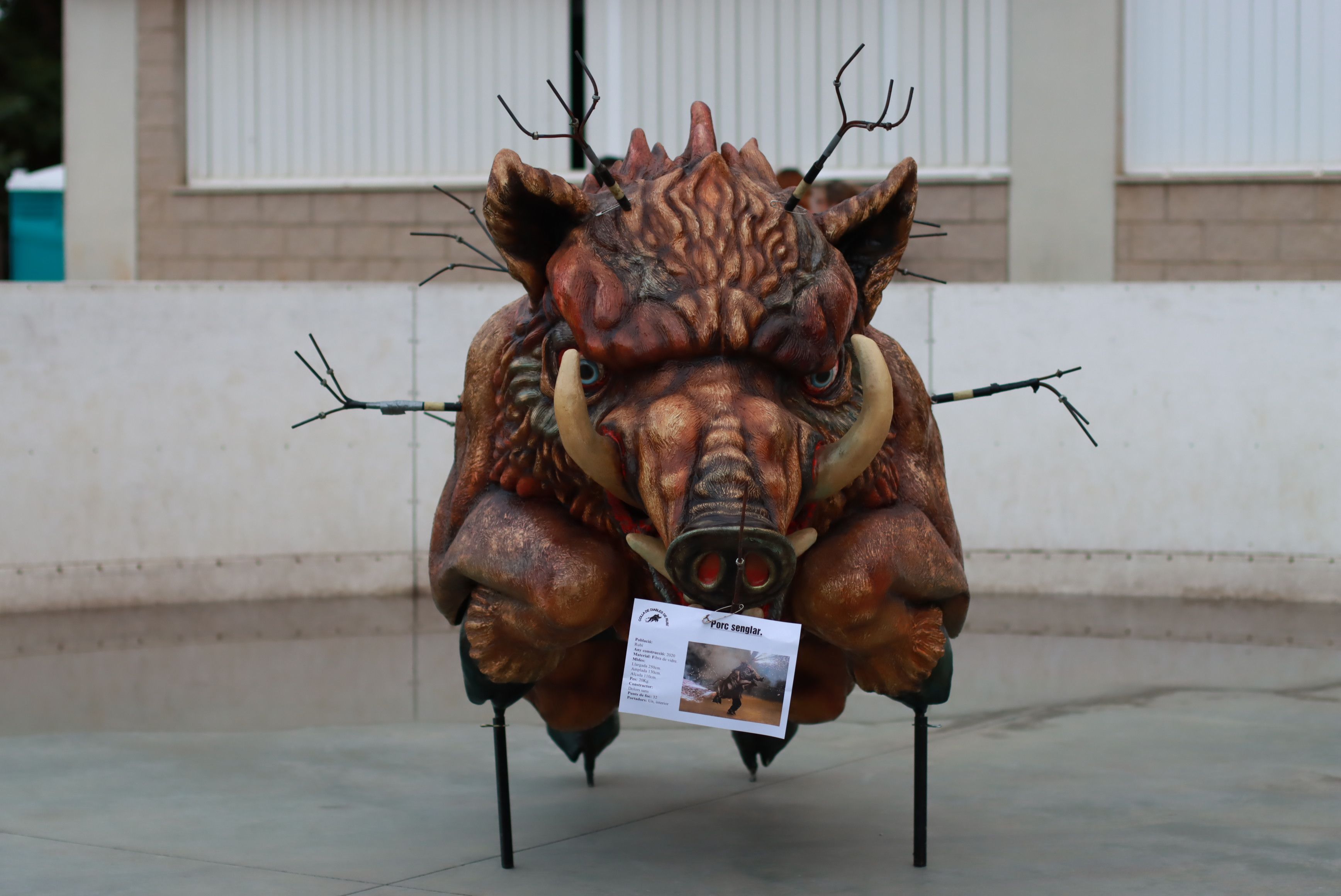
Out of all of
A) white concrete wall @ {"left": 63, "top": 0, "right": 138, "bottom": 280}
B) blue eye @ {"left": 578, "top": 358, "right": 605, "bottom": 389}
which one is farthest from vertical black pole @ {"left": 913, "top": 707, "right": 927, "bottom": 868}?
white concrete wall @ {"left": 63, "top": 0, "right": 138, "bottom": 280}

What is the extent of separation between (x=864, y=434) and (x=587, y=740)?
1.88 meters

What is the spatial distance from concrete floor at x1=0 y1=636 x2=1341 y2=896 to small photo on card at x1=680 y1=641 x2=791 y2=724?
0.64 metres

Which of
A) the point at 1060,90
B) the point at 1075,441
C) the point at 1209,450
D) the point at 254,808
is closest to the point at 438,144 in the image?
the point at 1060,90

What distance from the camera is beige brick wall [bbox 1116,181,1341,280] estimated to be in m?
9.20

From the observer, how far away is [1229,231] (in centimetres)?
930

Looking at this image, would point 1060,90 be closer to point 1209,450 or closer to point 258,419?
point 1209,450

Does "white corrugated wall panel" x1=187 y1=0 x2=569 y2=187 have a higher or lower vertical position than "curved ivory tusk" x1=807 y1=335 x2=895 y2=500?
higher

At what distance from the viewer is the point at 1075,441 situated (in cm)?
818

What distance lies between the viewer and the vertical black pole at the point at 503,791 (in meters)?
3.61

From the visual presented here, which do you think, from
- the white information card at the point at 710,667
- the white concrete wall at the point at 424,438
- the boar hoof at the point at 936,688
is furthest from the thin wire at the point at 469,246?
the white concrete wall at the point at 424,438

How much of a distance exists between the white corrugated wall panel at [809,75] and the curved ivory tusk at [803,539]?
6.85m

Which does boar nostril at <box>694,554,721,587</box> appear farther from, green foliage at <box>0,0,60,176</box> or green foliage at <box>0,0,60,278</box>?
green foliage at <box>0,0,60,176</box>

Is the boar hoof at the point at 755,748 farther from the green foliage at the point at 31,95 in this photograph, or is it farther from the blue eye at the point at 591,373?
the green foliage at the point at 31,95

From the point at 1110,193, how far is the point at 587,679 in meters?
6.73
